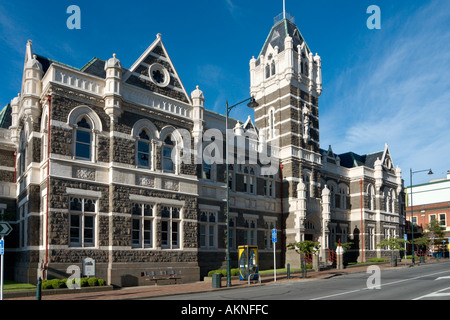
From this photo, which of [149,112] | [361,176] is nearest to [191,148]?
[149,112]

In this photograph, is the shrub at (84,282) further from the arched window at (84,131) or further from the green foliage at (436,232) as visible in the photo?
the green foliage at (436,232)

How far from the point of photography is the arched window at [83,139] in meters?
22.7

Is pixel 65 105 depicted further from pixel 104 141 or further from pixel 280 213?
pixel 280 213

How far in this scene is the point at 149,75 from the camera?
84.5 ft

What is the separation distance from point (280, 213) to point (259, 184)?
3257 millimetres

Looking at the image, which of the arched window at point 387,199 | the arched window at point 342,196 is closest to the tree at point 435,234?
the arched window at point 387,199

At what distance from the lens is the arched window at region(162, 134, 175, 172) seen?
2602 centimetres

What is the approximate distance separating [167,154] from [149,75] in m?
4.80

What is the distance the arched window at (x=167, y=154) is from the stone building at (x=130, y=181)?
0.10 meters

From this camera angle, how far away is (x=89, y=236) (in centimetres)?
2234

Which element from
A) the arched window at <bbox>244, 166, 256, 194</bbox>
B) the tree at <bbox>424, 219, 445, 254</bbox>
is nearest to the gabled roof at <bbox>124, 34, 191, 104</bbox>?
the arched window at <bbox>244, 166, 256, 194</bbox>

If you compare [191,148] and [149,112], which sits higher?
[149,112]

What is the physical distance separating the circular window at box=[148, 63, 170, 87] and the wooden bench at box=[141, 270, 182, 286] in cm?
1100

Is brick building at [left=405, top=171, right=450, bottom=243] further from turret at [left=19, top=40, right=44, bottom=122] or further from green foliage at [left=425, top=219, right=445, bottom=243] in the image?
turret at [left=19, top=40, right=44, bottom=122]
